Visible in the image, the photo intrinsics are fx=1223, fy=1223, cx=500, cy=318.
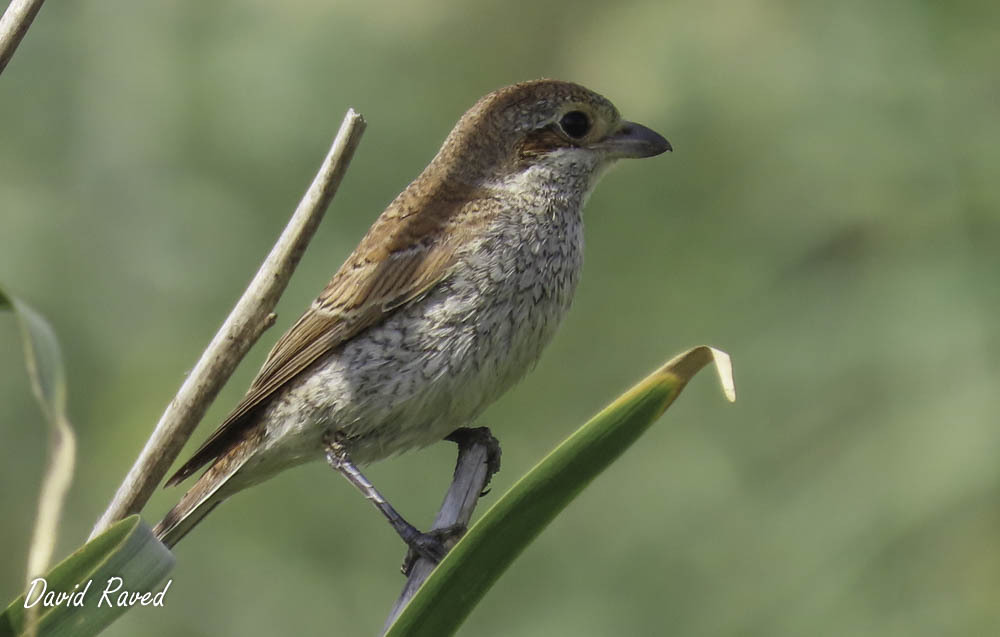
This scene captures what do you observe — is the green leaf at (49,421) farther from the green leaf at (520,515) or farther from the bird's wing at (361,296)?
the bird's wing at (361,296)

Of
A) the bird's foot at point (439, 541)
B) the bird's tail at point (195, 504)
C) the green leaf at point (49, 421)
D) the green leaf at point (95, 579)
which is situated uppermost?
the green leaf at point (49, 421)

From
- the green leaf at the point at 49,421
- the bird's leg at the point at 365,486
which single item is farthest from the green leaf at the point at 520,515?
the bird's leg at the point at 365,486

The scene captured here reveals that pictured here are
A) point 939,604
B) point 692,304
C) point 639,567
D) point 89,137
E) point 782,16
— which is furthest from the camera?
point 89,137

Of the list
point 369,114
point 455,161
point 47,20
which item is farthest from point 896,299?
point 47,20

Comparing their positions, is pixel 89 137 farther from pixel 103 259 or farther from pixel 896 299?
pixel 896 299

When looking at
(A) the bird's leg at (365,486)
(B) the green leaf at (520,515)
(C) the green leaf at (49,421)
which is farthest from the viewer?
(A) the bird's leg at (365,486)

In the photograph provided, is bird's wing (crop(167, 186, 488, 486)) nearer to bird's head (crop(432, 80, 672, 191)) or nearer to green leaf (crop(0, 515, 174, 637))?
bird's head (crop(432, 80, 672, 191))

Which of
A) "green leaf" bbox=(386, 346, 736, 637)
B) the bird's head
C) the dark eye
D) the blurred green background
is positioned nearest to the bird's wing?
the bird's head
